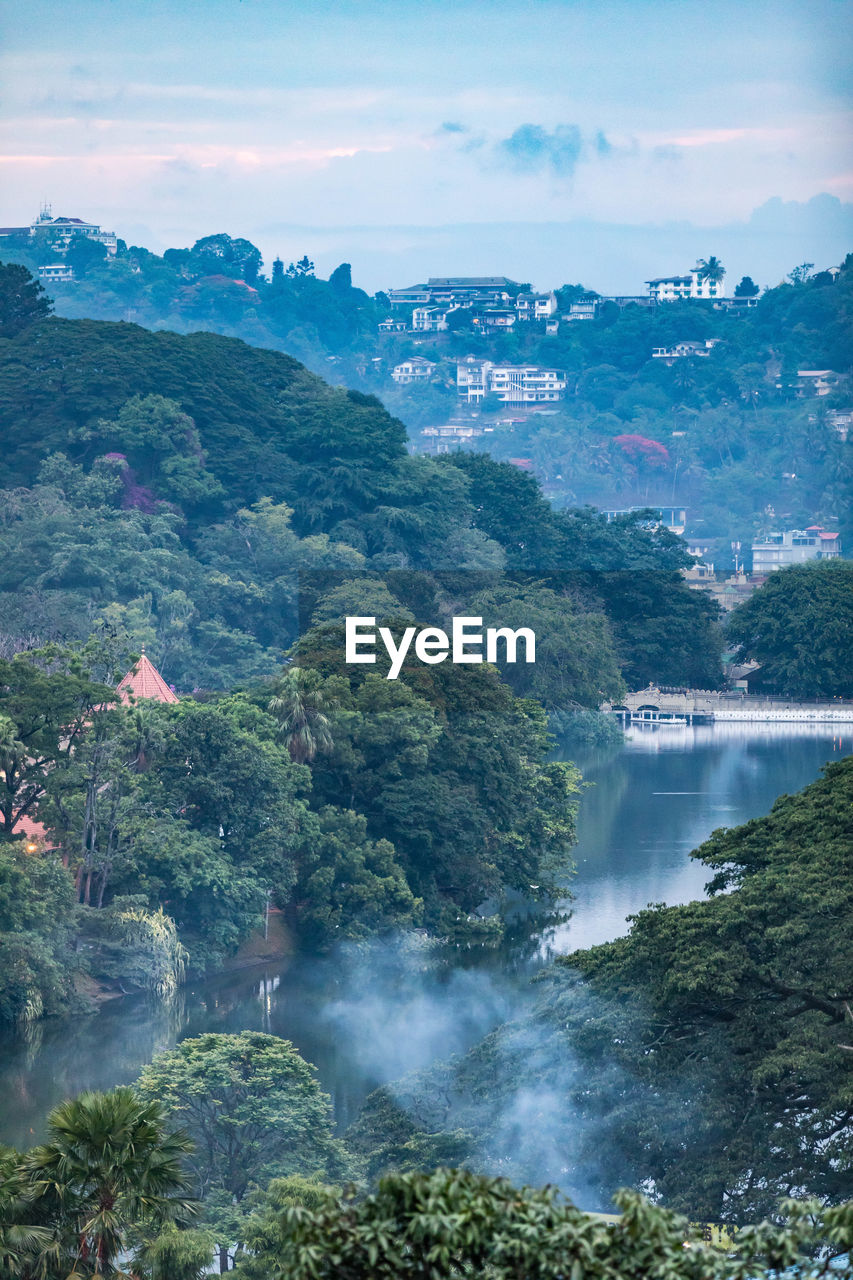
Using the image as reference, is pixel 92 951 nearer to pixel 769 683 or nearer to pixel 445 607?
→ pixel 445 607

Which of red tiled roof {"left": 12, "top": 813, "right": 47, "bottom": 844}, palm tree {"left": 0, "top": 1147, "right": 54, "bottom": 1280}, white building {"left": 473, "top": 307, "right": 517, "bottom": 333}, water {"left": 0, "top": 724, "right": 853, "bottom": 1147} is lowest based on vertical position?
water {"left": 0, "top": 724, "right": 853, "bottom": 1147}

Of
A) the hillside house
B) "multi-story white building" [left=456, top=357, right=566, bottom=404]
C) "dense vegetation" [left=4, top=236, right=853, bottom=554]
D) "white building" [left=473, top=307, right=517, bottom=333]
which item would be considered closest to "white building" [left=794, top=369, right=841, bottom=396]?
the hillside house

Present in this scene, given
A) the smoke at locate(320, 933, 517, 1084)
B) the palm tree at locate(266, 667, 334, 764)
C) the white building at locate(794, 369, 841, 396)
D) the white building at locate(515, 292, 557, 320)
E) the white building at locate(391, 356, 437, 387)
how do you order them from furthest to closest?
the white building at locate(515, 292, 557, 320)
the white building at locate(391, 356, 437, 387)
the white building at locate(794, 369, 841, 396)
the palm tree at locate(266, 667, 334, 764)
the smoke at locate(320, 933, 517, 1084)

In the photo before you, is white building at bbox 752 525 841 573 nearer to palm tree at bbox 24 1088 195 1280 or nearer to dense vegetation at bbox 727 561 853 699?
dense vegetation at bbox 727 561 853 699

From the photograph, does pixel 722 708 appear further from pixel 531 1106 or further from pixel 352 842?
pixel 531 1106

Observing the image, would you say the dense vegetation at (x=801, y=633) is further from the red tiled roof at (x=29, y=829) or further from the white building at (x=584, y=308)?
the white building at (x=584, y=308)

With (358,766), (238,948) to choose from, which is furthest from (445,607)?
(238,948)

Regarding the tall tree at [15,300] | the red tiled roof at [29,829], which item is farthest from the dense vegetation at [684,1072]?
the tall tree at [15,300]
